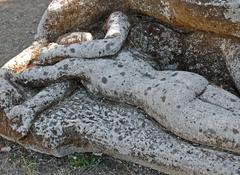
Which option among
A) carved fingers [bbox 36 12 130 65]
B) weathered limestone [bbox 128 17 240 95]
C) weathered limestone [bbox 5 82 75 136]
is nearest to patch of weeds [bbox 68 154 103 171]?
weathered limestone [bbox 5 82 75 136]

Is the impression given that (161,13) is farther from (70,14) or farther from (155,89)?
(70,14)

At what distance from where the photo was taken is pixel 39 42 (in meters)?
4.44

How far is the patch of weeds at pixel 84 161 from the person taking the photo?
3.88 m

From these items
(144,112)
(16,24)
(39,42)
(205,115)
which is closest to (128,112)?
(144,112)

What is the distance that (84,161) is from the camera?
3887 millimetres

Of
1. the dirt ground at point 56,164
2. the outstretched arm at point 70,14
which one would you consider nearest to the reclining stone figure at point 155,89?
the outstretched arm at point 70,14

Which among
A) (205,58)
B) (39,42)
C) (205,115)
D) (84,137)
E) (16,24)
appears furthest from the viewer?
(16,24)

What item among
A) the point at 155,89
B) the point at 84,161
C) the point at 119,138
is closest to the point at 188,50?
the point at 155,89

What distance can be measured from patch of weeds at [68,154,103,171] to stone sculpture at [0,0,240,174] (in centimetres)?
6

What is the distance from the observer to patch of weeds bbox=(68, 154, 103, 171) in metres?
3.88

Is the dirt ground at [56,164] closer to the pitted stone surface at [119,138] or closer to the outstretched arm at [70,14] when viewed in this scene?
the pitted stone surface at [119,138]

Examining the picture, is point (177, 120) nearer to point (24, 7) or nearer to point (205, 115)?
point (205, 115)

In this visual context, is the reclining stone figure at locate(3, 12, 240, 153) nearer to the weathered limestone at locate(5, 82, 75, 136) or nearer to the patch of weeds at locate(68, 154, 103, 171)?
the weathered limestone at locate(5, 82, 75, 136)

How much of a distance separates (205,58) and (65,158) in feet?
4.19
